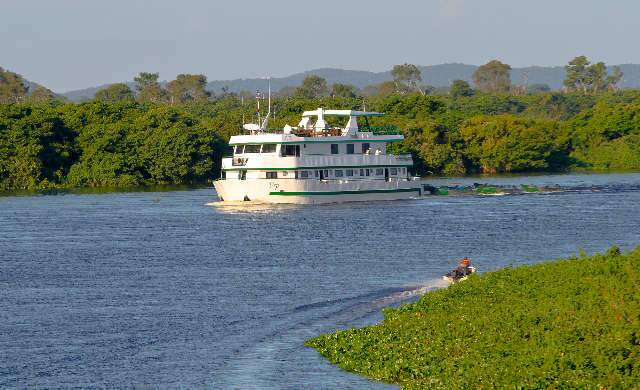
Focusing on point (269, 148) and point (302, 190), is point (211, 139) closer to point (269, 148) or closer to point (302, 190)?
point (269, 148)

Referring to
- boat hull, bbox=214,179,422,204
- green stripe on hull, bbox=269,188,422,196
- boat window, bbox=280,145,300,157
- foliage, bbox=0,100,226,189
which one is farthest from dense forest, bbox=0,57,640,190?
boat window, bbox=280,145,300,157

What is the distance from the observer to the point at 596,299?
3253cm

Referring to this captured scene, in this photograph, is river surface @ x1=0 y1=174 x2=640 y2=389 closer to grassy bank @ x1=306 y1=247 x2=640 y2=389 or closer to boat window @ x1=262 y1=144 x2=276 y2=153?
grassy bank @ x1=306 y1=247 x2=640 y2=389

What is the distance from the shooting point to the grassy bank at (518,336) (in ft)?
93.5

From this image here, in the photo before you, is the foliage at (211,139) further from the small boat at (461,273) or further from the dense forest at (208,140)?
the small boat at (461,273)

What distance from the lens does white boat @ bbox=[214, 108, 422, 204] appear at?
286 feet

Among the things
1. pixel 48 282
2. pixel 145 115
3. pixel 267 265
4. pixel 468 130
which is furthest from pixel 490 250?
pixel 468 130

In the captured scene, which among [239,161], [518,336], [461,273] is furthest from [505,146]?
[518,336]

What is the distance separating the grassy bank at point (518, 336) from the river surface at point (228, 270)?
1.41 metres

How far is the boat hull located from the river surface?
1696 mm

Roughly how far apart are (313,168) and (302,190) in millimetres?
1993

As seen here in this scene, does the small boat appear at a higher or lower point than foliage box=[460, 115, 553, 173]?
lower

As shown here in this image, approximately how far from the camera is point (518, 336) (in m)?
31.5

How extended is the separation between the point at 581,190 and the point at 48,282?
59.5 metres
